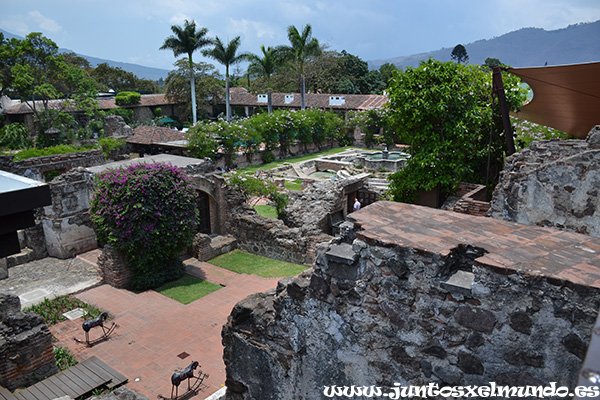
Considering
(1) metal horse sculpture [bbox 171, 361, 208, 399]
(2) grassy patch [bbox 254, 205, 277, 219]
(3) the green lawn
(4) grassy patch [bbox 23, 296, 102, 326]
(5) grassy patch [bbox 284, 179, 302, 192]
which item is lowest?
(4) grassy patch [bbox 23, 296, 102, 326]

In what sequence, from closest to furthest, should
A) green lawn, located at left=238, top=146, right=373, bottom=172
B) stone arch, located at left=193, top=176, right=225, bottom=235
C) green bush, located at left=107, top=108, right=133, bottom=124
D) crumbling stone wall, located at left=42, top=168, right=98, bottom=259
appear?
1. crumbling stone wall, located at left=42, top=168, right=98, bottom=259
2. stone arch, located at left=193, top=176, right=225, bottom=235
3. green lawn, located at left=238, top=146, right=373, bottom=172
4. green bush, located at left=107, top=108, right=133, bottom=124

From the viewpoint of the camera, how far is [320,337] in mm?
4766

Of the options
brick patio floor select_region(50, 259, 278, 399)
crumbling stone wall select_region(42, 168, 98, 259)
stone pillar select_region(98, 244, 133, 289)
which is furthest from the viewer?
crumbling stone wall select_region(42, 168, 98, 259)

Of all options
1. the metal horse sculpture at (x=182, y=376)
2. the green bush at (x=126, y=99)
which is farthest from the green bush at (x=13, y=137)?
the metal horse sculpture at (x=182, y=376)

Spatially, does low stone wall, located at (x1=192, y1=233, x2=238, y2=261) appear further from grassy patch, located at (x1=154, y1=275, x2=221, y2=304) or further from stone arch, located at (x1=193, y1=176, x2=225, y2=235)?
grassy patch, located at (x1=154, y1=275, x2=221, y2=304)

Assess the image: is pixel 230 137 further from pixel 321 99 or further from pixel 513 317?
pixel 513 317

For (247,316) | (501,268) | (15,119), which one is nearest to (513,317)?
(501,268)

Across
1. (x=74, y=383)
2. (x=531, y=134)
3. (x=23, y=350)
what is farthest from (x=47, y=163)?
(x=531, y=134)

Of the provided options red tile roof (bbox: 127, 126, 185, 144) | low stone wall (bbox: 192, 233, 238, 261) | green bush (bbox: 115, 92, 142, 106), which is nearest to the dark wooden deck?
low stone wall (bbox: 192, 233, 238, 261)

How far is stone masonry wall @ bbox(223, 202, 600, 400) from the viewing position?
3396 mm

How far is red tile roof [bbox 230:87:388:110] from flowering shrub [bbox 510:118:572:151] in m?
25.8

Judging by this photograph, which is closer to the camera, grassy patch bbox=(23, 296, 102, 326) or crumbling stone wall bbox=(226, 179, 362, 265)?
grassy patch bbox=(23, 296, 102, 326)

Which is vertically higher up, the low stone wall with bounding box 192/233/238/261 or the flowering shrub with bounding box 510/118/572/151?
the flowering shrub with bounding box 510/118/572/151

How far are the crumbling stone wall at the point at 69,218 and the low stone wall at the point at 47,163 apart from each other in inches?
300
